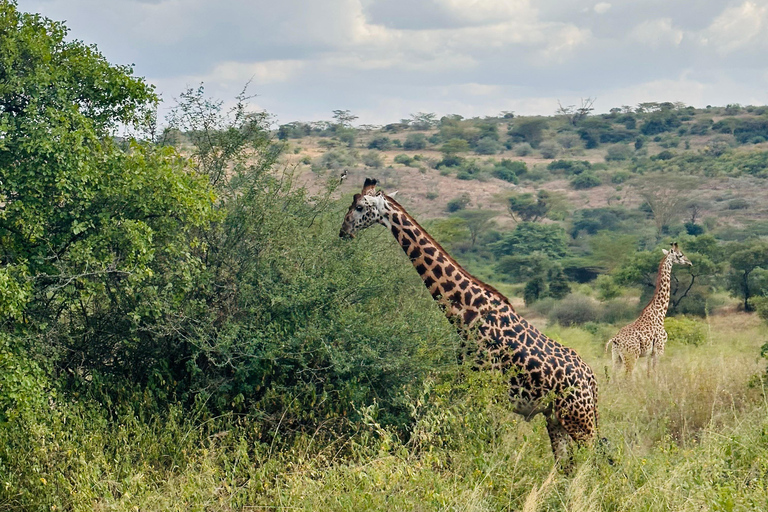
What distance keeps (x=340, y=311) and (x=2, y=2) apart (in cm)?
358

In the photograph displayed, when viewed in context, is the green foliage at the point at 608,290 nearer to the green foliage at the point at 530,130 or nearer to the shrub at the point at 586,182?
the shrub at the point at 586,182

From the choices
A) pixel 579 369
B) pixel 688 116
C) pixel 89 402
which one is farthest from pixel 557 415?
pixel 688 116

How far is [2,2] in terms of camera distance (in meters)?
6.62

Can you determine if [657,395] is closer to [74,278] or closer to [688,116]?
[74,278]

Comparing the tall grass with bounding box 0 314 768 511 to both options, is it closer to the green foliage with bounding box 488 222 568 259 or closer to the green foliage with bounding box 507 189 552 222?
the green foliage with bounding box 488 222 568 259

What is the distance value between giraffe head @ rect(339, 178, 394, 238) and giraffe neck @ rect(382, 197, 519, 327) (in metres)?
0.07

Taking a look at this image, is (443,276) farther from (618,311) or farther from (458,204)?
(458,204)

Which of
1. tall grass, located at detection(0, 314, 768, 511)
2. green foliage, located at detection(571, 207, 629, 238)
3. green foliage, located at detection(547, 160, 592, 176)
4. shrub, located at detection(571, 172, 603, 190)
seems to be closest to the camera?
tall grass, located at detection(0, 314, 768, 511)

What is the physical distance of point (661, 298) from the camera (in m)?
11.8

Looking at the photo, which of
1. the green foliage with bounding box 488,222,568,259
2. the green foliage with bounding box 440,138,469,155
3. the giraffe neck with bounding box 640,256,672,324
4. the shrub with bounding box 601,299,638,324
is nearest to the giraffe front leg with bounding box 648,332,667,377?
the giraffe neck with bounding box 640,256,672,324

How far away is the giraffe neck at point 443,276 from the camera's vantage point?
22.1 ft

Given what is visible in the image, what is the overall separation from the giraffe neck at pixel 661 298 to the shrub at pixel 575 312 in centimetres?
1057

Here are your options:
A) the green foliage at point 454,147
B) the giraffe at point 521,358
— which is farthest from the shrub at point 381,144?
the giraffe at point 521,358

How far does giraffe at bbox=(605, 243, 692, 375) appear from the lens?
1126 cm
